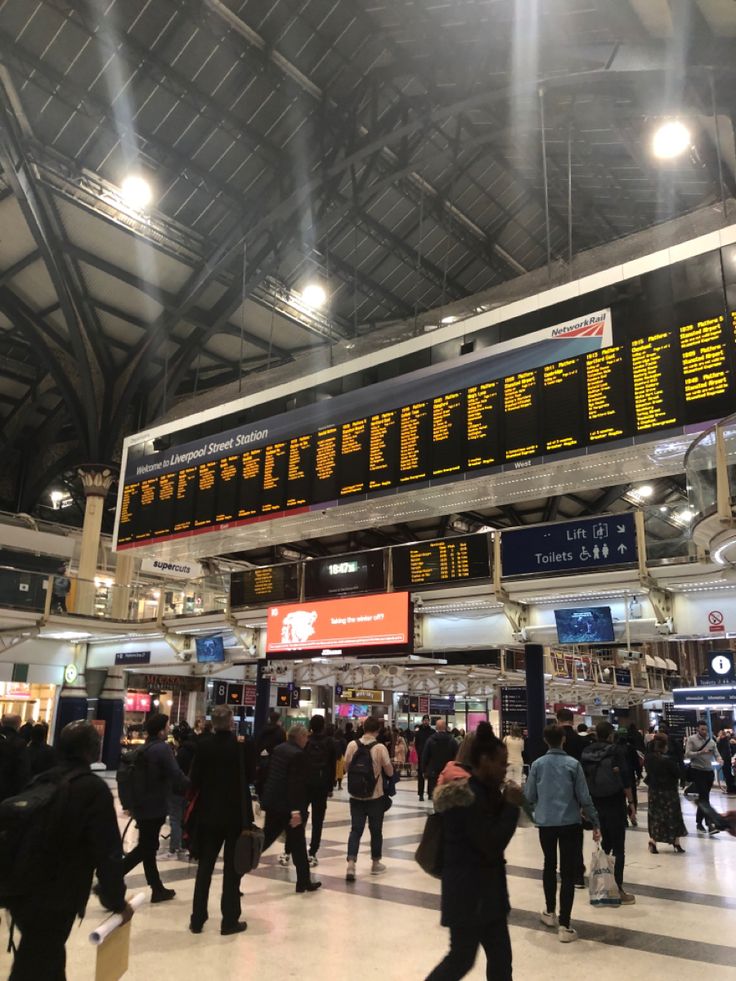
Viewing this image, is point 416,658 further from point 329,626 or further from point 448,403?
point 448,403

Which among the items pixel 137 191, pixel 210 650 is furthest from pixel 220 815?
pixel 137 191

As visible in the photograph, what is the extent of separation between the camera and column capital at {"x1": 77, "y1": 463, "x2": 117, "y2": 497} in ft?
69.6

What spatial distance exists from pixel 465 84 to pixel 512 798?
12.9m

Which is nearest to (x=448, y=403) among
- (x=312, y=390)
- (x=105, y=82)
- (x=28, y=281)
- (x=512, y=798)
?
(x=312, y=390)

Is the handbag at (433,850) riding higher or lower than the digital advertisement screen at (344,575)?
lower

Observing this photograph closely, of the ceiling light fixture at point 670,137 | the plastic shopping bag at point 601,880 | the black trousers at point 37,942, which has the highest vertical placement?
the ceiling light fixture at point 670,137

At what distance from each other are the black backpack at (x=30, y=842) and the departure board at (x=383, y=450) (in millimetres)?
7920

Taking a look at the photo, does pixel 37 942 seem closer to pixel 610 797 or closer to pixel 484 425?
pixel 610 797

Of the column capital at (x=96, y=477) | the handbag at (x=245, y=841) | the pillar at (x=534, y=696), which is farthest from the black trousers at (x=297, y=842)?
the column capital at (x=96, y=477)

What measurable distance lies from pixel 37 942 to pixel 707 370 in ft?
26.4

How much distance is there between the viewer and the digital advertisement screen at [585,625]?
10.9 metres

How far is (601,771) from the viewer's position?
6645 millimetres

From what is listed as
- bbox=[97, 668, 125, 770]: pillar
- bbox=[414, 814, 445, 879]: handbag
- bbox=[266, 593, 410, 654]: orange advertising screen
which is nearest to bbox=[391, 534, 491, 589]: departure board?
bbox=[266, 593, 410, 654]: orange advertising screen

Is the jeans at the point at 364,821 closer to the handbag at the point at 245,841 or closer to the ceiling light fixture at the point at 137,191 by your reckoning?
the handbag at the point at 245,841
